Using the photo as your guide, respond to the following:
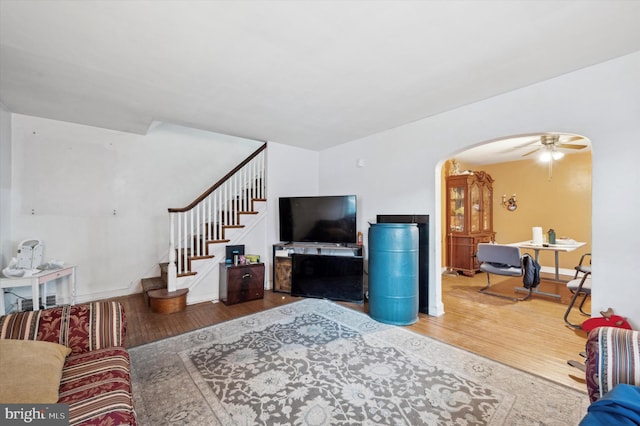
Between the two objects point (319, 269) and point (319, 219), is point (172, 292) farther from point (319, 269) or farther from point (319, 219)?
point (319, 219)

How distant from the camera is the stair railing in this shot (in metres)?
3.96

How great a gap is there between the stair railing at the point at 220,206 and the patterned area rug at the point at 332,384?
5.05ft

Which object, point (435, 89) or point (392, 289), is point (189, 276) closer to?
point (392, 289)

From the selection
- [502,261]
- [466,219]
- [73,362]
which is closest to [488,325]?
[502,261]

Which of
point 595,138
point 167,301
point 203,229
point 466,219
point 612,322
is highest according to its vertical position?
point 595,138

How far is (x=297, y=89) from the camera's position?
2.67 m

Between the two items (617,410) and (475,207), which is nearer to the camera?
(617,410)

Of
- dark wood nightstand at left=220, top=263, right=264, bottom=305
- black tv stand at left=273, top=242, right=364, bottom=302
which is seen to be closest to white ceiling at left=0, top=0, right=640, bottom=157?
black tv stand at left=273, top=242, right=364, bottom=302

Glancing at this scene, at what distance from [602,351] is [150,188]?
522cm

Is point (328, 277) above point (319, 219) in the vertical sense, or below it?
below

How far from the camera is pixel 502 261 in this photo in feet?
13.5

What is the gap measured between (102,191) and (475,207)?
6632 millimetres

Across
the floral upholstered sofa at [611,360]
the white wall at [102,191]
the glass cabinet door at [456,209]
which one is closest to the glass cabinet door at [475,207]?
the glass cabinet door at [456,209]

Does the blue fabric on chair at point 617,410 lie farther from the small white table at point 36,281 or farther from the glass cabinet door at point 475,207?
the glass cabinet door at point 475,207
